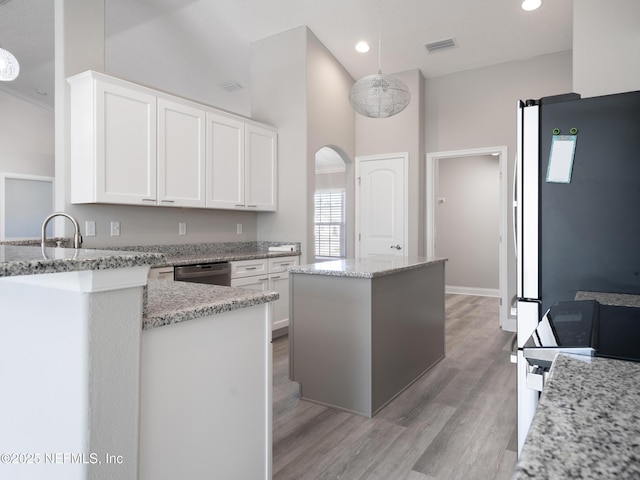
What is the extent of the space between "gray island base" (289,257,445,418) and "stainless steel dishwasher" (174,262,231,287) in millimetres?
1094

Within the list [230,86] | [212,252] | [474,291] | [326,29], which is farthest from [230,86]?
[474,291]

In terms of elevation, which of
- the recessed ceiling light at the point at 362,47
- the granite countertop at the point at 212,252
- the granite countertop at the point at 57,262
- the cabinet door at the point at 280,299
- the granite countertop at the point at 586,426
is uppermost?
the recessed ceiling light at the point at 362,47

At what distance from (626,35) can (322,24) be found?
3.04m

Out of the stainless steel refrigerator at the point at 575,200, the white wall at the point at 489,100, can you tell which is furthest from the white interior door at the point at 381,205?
the stainless steel refrigerator at the point at 575,200

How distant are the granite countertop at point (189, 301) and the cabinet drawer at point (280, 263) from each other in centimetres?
265

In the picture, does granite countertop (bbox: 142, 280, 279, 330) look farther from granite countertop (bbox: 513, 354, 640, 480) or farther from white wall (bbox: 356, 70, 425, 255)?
white wall (bbox: 356, 70, 425, 255)

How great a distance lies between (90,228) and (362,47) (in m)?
3.58

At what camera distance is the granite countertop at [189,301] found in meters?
1.19

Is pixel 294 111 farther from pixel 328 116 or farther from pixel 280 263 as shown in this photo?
pixel 280 263

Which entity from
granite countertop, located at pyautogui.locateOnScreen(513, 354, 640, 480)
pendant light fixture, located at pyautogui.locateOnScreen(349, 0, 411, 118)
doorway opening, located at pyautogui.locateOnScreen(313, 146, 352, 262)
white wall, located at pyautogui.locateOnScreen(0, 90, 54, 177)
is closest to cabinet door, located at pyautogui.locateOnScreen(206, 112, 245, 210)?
pendant light fixture, located at pyautogui.locateOnScreen(349, 0, 411, 118)

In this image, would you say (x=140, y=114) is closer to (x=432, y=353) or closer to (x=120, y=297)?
(x=120, y=297)

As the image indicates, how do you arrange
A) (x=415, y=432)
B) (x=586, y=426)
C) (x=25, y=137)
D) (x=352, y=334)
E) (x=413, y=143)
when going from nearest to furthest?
(x=586, y=426) < (x=415, y=432) < (x=352, y=334) < (x=413, y=143) < (x=25, y=137)

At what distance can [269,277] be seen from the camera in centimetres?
433

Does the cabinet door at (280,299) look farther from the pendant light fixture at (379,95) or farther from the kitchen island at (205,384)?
the kitchen island at (205,384)
